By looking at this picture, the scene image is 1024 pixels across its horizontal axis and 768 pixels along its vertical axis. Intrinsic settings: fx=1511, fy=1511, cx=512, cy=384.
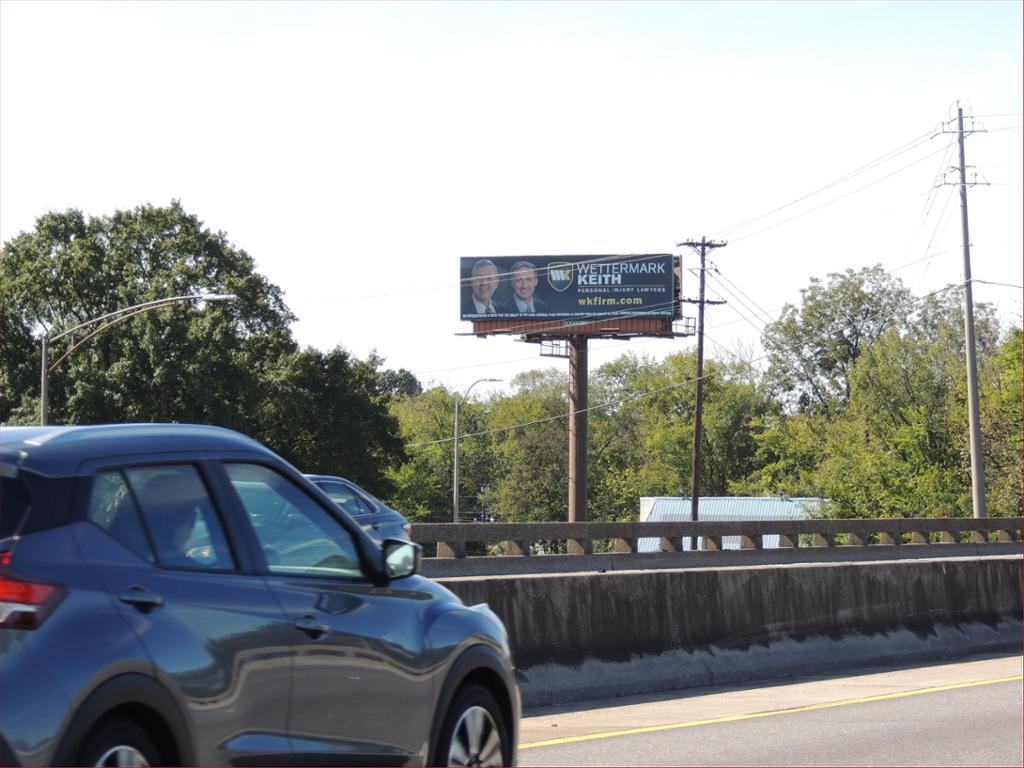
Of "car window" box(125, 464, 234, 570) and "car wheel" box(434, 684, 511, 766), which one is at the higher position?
"car window" box(125, 464, 234, 570)

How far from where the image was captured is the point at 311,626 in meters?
5.51

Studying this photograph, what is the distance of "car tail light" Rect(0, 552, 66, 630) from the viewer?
4.38 meters

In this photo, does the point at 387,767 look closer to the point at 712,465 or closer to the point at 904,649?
the point at 904,649

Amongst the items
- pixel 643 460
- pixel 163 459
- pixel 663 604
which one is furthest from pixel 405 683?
pixel 643 460

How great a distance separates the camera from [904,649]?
15.8m

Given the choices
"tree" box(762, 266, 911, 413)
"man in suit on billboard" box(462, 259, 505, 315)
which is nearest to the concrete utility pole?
"man in suit on billboard" box(462, 259, 505, 315)

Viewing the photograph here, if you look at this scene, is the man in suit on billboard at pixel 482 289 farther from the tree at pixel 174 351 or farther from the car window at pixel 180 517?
the car window at pixel 180 517

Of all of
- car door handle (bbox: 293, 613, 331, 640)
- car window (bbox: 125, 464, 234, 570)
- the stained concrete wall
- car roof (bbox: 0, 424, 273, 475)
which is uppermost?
car roof (bbox: 0, 424, 273, 475)

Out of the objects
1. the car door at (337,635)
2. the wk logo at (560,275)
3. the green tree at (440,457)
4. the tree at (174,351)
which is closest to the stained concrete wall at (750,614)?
the car door at (337,635)

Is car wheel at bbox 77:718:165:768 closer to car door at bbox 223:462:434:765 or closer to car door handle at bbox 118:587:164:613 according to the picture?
car door handle at bbox 118:587:164:613

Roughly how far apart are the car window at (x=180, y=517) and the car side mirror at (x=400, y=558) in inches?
37.2

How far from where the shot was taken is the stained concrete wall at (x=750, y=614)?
1205 cm

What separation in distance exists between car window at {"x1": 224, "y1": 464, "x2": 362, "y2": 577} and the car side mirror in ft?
0.50

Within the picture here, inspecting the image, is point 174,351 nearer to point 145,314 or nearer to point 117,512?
point 145,314
